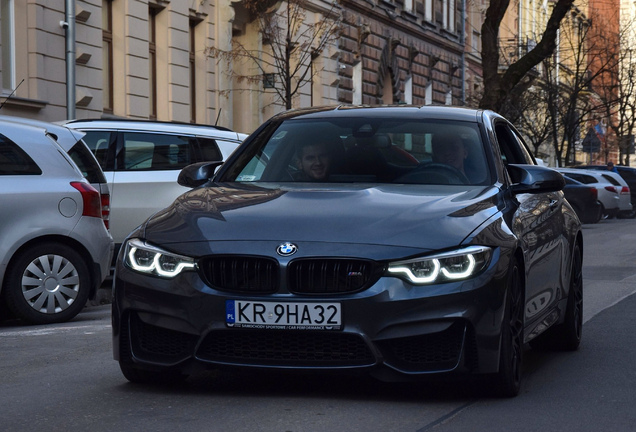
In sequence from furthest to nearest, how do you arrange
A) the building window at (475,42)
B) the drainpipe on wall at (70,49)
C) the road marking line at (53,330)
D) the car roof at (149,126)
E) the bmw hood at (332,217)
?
the building window at (475,42), the drainpipe on wall at (70,49), the car roof at (149,126), the road marking line at (53,330), the bmw hood at (332,217)

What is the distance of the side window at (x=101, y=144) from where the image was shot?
13.8m

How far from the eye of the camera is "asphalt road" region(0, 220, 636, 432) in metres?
5.43

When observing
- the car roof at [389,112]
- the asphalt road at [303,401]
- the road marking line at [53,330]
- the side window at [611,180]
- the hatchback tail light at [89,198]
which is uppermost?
the car roof at [389,112]

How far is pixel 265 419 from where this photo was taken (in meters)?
5.47

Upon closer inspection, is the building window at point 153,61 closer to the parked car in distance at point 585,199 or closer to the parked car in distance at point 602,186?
the parked car in distance at point 585,199

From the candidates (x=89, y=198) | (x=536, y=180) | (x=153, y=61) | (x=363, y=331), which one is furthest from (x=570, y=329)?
(x=153, y=61)

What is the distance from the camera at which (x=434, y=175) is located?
22.6 feet

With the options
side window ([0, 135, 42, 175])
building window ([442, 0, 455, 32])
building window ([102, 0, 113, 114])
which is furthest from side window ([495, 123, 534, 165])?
building window ([442, 0, 455, 32])

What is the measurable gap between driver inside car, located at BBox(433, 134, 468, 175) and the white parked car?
A: 27152mm

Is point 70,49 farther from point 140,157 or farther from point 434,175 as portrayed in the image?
point 434,175

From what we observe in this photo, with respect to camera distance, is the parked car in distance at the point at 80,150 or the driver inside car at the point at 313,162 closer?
the driver inside car at the point at 313,162

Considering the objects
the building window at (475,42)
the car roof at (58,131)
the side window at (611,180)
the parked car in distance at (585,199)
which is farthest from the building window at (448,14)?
the car roof at (58,131)

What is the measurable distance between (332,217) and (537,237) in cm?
144

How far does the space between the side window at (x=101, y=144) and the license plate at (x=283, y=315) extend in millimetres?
8305
